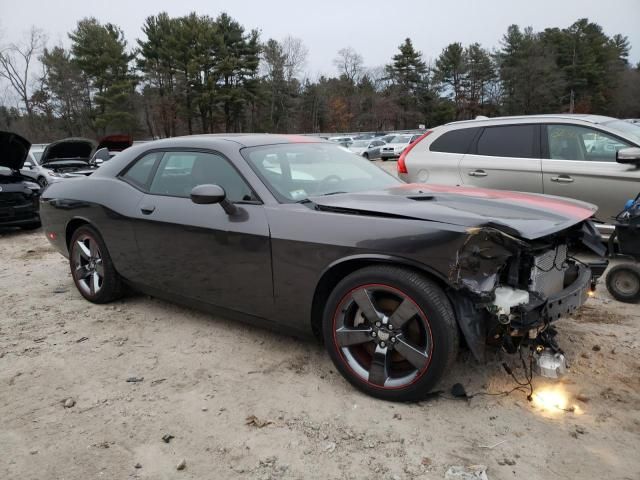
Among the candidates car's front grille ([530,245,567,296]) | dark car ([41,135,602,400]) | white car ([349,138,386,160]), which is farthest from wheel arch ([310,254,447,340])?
white car ([349,138,386,160])

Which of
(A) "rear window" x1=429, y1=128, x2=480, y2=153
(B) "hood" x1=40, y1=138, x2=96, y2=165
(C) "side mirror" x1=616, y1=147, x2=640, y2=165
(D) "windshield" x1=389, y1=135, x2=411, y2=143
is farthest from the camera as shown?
(D) "windshield" x1=389, y1=135, x2=411, y2=143

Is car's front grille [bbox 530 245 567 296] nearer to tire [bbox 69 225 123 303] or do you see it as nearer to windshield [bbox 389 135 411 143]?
tire [bbox 69 225 123 303]

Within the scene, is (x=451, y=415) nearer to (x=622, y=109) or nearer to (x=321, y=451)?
(x=321, y=451)

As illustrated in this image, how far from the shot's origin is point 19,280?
5547 mm

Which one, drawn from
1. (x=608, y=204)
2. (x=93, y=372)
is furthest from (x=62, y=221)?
(x=608, y=204)

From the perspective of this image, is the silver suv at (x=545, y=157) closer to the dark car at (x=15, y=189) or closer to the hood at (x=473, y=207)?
the hood at (x=473, y=207)

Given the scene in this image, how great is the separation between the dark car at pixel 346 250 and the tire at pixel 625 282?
1328 millimetres

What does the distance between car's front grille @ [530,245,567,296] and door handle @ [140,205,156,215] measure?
2.78m

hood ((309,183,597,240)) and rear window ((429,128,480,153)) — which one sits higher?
rear window ((429,128,480,153))

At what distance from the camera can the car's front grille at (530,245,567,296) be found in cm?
266

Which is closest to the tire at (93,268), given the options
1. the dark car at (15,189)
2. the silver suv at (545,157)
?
the silver suv at (545,157)

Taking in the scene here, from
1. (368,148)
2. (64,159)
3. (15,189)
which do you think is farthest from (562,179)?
(368,148)

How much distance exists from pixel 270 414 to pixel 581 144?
15.1 ft

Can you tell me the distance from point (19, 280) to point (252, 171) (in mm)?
3938
